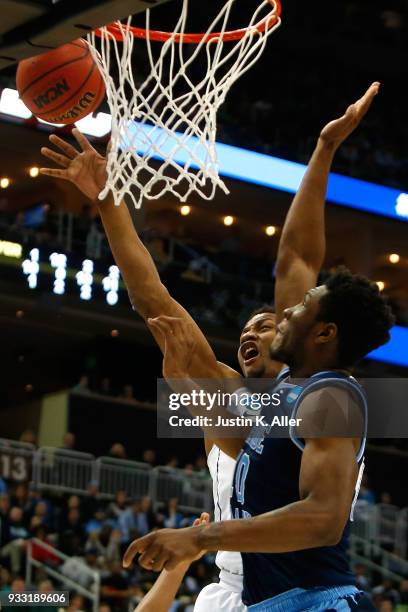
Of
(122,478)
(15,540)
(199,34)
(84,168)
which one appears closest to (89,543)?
(15,540)

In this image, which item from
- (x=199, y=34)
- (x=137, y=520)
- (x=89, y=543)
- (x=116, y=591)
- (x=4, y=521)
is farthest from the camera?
(x=137, y=520)

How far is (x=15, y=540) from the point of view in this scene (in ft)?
37.1

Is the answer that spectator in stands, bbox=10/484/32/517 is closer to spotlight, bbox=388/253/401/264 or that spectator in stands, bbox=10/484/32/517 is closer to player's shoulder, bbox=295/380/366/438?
player's shoulder, bbox=295/380/366/438

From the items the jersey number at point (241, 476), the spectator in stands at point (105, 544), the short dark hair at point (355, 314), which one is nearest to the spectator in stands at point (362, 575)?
the spectator in stands at point (105, 544)

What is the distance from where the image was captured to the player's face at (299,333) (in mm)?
3203

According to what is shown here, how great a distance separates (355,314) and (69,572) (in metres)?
8.91

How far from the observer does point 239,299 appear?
1834cm

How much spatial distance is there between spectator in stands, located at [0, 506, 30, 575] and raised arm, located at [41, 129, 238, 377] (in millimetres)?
7464

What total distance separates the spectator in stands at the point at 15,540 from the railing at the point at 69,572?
86 mm

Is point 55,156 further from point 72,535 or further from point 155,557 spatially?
point 72,535

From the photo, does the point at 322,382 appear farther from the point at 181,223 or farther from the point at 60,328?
the point at 181,223

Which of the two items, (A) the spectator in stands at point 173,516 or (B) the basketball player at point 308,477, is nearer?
(B) the basketball player at point 308,477

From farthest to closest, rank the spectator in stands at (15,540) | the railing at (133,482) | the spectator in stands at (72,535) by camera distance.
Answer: the railing at (133,482) → the spectator in stands at (72,535) → the spectator in stands at (15,540)

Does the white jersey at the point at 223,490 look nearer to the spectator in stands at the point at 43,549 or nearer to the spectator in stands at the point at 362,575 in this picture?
the spectator in stands at the point at 43,549
